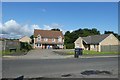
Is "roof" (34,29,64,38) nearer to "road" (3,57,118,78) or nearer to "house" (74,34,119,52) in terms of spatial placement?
"house" (74,34,119,52)

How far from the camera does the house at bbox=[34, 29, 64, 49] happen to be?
3376 inches

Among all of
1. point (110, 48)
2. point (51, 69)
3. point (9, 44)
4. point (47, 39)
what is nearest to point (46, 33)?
point (47, 39)

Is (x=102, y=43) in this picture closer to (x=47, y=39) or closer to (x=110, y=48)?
(x=110, y=48)

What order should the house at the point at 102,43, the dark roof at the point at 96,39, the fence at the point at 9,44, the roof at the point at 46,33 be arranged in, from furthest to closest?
the roof at the point at 46,33 → the dark roof at the point at 96,39 → the house at the point at 102,43 → the fence at the point at 9,44

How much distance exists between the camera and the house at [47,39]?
8575 cm

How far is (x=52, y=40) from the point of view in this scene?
288 feet

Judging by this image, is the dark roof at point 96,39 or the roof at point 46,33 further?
the roof at point 46,33

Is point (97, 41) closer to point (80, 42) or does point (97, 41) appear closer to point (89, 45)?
point (89, 45)

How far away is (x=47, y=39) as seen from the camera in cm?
8694

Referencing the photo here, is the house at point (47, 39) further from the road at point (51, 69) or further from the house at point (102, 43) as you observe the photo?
the road at point (51, 69)

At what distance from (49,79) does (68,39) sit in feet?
329

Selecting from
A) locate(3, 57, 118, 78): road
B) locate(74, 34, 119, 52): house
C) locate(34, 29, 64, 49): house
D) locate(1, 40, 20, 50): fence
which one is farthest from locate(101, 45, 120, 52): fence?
locate(3, 57, 118, 78): road

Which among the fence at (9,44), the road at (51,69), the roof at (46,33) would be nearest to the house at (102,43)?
the roof at (46,33)

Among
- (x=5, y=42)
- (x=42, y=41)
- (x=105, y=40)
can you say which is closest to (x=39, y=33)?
(x=42, y=41)
